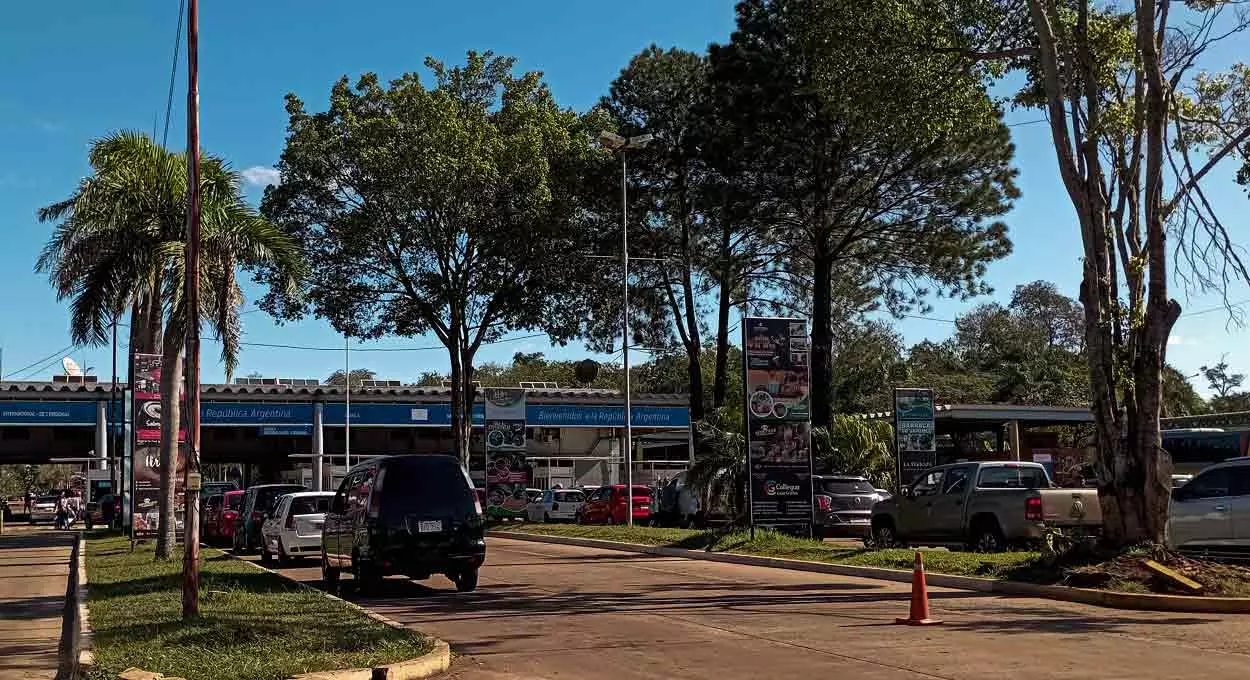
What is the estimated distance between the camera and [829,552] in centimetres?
2161

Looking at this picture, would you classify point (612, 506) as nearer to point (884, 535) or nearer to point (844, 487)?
point (844, 487)

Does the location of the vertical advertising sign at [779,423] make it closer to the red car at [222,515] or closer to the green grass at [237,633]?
the green grass at [237,633]

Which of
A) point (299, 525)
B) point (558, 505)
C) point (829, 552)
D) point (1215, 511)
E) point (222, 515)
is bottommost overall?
point (558, 505)

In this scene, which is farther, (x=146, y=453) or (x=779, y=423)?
(x=146, y=453)

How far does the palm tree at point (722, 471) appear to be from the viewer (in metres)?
29.0

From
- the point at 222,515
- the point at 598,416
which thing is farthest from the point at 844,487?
the point at 598,416

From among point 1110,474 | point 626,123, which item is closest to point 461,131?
point 626,123

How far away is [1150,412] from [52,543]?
36.1 m

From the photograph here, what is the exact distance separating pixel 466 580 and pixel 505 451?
23.4 metres

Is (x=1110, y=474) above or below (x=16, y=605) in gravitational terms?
above

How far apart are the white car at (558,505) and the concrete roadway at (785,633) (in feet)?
83.7

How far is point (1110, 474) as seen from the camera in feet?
54.7

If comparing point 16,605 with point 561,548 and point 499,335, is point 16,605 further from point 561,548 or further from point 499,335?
point 499,335

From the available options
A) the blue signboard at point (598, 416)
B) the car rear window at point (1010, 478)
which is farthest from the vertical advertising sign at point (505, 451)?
the blue signboard at point (598, 416)
